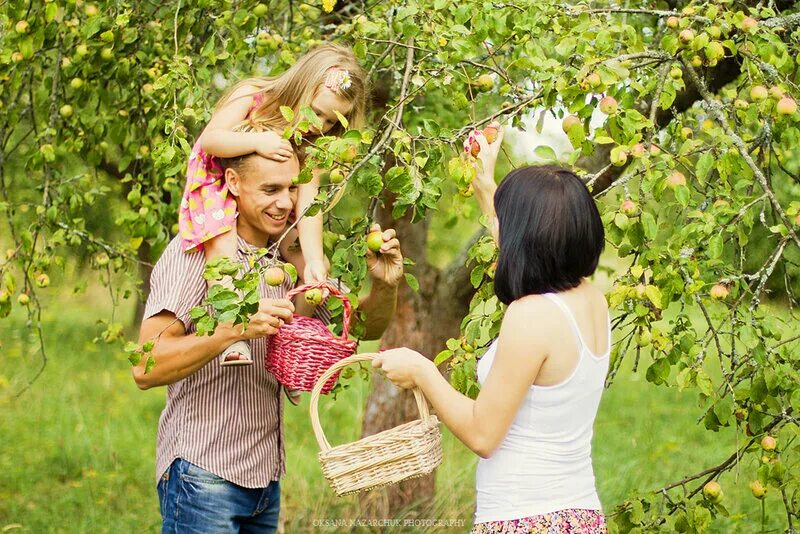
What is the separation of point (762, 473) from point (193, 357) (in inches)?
56.2

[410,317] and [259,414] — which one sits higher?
[259,414]

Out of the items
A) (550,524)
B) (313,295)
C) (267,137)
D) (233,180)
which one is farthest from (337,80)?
(550,524)

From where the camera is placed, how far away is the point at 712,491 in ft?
8.18

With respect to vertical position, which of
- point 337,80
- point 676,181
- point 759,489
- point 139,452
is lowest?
point 139,452

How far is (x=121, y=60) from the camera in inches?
136

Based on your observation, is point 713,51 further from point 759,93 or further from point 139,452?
point 139,452

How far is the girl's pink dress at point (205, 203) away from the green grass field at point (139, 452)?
7.96 feet

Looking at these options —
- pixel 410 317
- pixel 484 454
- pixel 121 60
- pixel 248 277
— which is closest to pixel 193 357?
pixel 248 277

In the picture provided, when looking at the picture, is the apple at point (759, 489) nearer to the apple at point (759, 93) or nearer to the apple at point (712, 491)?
the apple at point (712, 491)

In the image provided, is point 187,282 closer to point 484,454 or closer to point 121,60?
point 484,454

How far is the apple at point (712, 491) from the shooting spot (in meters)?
2.48

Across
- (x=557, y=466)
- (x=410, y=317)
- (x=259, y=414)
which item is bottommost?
(x=410, y=317)

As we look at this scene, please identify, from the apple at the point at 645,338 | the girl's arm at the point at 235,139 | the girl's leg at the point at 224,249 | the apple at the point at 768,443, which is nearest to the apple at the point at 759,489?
the apple at the point at 768,443

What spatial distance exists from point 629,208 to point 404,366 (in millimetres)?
600
